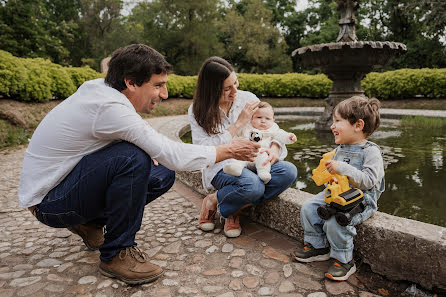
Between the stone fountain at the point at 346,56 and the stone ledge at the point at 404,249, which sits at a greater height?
the stone fountain at the point at 346,56

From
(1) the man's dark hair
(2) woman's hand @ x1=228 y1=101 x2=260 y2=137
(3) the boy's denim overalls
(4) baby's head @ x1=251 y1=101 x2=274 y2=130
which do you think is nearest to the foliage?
(4) baby's head @ x1=251 y1=101 x2=274 y2=130

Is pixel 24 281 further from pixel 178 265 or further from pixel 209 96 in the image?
pixel 209 96

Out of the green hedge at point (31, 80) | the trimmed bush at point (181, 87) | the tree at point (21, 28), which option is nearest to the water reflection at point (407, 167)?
the green hedge at point (31, 80)

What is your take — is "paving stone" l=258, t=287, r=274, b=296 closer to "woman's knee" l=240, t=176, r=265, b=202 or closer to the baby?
"woman's knee" l=240, t=176, r=265, b=202

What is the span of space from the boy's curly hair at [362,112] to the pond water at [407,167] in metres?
1.14

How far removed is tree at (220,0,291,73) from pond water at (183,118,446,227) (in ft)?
69.9

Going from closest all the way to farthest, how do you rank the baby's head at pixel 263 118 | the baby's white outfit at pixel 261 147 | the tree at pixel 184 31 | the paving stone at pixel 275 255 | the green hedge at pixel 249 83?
the paving stone at pixel 275 255, the baby's white outfit at pixel 261 147, the baby's head at pixel 263 118, the green hedge at pixel 249 83, the tree at pixel 184 31

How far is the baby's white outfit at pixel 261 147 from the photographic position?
2.33 metres

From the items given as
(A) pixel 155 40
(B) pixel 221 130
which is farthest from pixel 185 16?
(B) pixel 221 130

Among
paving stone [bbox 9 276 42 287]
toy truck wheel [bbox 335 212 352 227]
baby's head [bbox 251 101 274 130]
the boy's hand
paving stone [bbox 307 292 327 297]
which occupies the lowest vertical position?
paving stone [bbox 307 292 327 297]

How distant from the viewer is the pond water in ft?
9.26

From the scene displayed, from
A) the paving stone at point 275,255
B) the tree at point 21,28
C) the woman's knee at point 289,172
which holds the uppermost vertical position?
the tree at point 21,28

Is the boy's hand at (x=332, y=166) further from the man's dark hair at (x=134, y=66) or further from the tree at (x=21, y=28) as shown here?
the tree at (x=21, y=28)

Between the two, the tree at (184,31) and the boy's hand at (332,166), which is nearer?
the boy's hand at (332,166)
